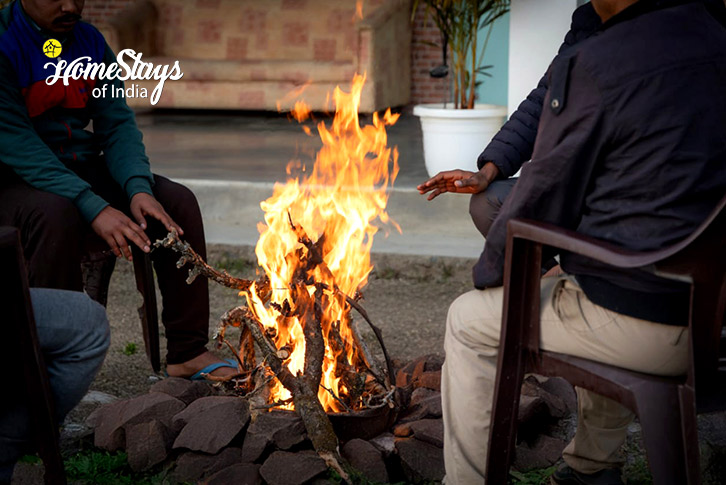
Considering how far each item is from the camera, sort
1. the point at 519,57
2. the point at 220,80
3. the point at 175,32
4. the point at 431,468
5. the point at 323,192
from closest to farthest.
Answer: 1. the point at 431,468
2. the point at 323,192
3. the point at 519,57
4. the point at 220,80
5. the point at 175,32

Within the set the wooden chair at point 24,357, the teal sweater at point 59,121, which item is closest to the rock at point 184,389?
the teal sweater at point 59,121

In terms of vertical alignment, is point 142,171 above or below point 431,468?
above

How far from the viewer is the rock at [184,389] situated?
3098mm

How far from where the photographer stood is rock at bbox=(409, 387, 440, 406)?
3057 mm

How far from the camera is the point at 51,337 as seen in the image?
7.12 feet

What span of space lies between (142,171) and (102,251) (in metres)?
0.32

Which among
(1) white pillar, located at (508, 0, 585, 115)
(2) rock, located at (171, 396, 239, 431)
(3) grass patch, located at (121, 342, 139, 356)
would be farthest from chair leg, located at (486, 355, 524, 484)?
(1) white pillar, located at (508, 0, 585, 115)

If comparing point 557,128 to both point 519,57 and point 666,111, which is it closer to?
point 666,111

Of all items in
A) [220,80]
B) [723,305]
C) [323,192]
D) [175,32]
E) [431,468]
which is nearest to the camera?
[723,305]

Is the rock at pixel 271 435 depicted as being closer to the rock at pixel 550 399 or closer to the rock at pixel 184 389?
the rock at pixel 184 389

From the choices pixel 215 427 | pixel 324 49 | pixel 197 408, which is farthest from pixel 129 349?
pixel 324 49

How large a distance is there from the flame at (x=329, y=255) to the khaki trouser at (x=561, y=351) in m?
0.74

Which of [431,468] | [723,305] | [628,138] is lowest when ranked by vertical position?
[431,468]

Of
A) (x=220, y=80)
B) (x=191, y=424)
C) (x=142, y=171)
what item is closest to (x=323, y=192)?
(x=142, y=171)
